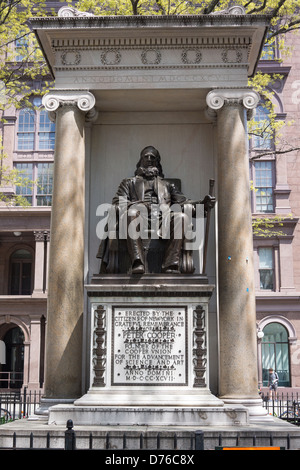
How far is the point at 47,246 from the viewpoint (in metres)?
37.8

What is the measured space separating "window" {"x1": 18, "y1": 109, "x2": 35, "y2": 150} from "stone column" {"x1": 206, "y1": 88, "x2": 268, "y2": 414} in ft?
93.9

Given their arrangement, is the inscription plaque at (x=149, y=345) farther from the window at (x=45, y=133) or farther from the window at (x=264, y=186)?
the window at (x=45, y=133)

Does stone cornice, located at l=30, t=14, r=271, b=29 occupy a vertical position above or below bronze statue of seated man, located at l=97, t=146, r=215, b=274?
above

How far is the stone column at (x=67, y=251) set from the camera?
36.9ft

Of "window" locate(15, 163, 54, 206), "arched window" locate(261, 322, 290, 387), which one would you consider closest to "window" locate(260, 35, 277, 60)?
"window" locate(15, 163, 54, 206)

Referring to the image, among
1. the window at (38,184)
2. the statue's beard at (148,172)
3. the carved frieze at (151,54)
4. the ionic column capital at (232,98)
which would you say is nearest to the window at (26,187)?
the window at (38,184)

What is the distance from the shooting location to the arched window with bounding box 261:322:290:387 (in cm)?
3672

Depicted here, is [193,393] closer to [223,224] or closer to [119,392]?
[119,392]

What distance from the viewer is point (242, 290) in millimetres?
11320

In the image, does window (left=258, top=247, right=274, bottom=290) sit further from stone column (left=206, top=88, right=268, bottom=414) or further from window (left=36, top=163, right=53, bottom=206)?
stone column (left=206, top=88, right=268, bottom=414)

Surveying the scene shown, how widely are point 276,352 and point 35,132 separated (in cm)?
2023

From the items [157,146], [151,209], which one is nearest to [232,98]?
[157,146]
